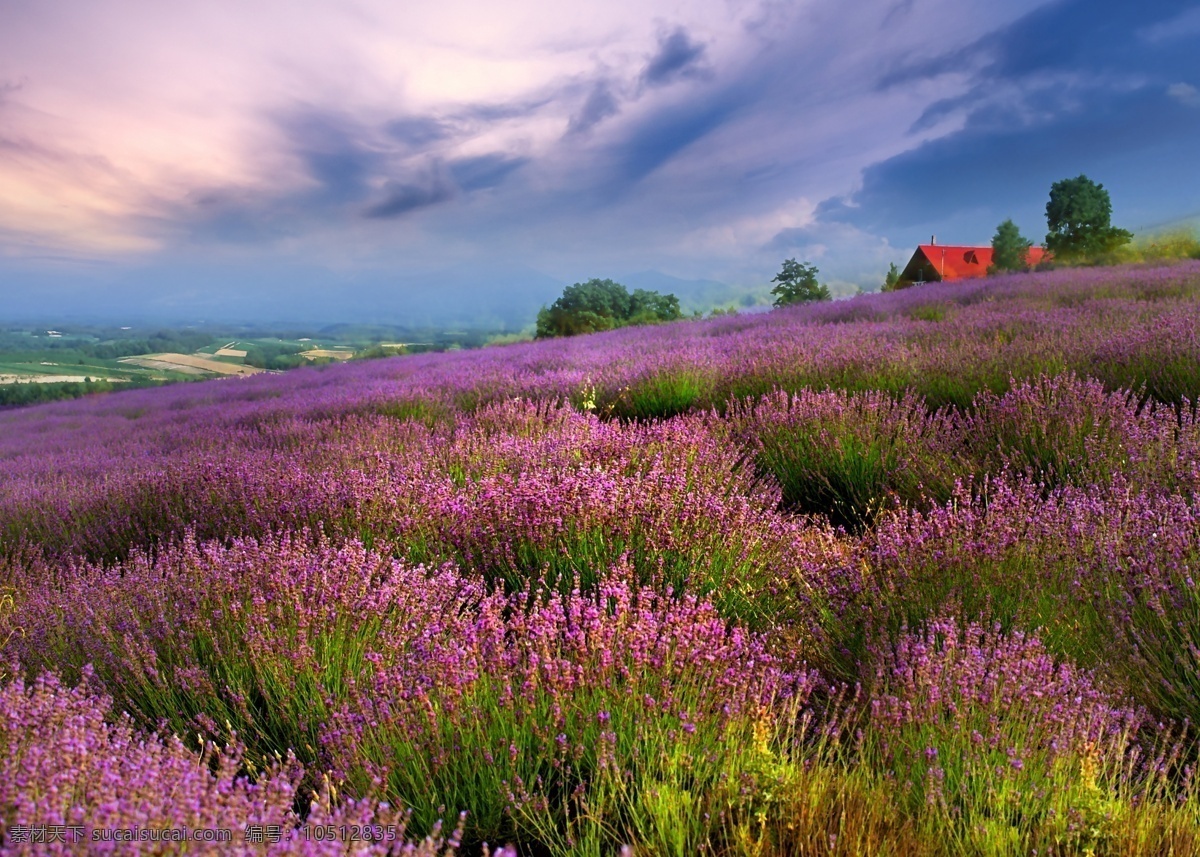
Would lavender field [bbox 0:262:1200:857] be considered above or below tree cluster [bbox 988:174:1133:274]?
below

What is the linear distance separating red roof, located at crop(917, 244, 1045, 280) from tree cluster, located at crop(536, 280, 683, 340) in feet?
75.4

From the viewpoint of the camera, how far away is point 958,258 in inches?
1651

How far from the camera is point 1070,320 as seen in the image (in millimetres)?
5867

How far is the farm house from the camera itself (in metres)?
39.9

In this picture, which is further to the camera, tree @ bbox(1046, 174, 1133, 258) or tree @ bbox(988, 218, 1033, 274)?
tree @ bbox(988, 218, 1033, 274)

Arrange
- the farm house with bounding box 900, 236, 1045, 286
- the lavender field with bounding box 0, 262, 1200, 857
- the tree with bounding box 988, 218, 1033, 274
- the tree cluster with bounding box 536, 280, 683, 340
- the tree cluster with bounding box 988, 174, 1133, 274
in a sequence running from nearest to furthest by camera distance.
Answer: the lavender field with bounding box 0, 262, 1200, 857 < the tree cluster with bounding box 536, 280, 683, 340 < the tree cluster with bounding box 988, 174, 1133, 274 < the tree with bounding box 988, 218, 1033, 274 < the farm house with bounding box 900, 236, 1045, 286

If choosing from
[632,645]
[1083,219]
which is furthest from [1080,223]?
[632,645]

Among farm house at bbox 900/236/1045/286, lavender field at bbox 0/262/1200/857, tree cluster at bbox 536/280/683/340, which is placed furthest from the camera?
farm house at bbox 900/236/1045/286

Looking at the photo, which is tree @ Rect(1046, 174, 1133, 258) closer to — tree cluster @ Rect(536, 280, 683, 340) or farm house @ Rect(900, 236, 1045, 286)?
farm house @ Rect(900, 236, 1045, 286)

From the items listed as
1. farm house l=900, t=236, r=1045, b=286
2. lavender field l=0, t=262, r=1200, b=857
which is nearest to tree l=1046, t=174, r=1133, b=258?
farm house l=900, t=236, r=1045, b=286

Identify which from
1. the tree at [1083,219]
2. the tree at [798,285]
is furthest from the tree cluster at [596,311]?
the tree at [1083,219]

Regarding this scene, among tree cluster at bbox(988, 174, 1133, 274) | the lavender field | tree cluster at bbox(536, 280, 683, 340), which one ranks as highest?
tree cluster at bbox(988, 174, 1133, 274)

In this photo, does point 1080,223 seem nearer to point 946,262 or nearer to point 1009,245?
point 1009,245

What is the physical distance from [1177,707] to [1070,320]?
5.10 m
